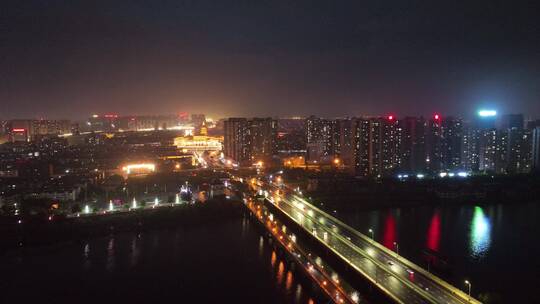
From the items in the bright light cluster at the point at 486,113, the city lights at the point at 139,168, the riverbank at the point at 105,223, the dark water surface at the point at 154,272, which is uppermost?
the bright light cluster at the point at 486,113

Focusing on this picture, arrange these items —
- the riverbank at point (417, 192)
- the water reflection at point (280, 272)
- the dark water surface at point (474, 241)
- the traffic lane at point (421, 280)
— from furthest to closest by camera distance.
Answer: the riverbank at point (417, 192) < the water reflection at point (280, 272) < the dark water surface at point (474, 241) < the traffic lane at point (421, 280)

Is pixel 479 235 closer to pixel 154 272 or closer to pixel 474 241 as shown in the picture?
pixel 474 241

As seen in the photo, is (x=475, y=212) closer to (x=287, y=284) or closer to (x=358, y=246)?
(x=358, y=246)

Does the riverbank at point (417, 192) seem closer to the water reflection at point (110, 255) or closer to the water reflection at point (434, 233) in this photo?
the water reflection at point (434, 233)

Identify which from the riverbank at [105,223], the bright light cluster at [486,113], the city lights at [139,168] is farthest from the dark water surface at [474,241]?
the city lights at [139,168]

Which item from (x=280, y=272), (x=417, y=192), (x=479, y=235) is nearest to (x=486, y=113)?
(x=417, y=192)

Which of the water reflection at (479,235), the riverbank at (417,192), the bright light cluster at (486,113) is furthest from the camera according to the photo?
the bright light cluster at (486,113)
